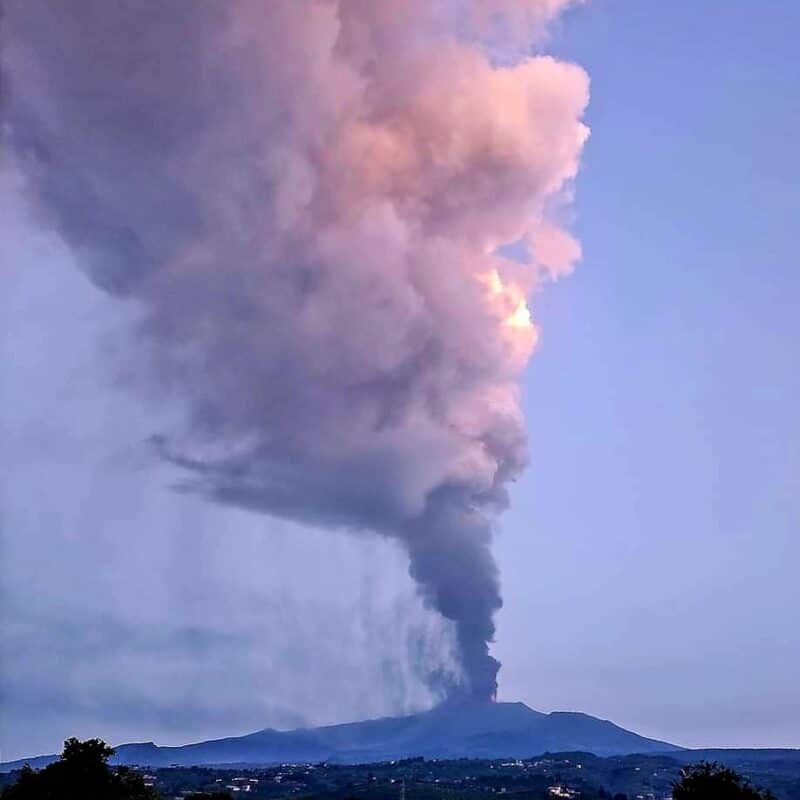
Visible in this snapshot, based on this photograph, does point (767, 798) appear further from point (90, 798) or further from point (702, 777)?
point (90, 798)

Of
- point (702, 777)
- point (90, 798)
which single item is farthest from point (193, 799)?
point (702, 777)

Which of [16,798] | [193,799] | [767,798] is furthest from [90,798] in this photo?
[767,798]

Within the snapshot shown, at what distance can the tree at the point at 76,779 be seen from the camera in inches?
3378

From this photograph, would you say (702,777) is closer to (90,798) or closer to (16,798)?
(90,798)

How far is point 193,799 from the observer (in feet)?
349

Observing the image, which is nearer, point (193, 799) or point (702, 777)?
point (702, 777)

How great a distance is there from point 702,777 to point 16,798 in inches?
2368

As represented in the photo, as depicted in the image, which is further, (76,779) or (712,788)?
(76,779)

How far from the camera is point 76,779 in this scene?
87438 millimetres

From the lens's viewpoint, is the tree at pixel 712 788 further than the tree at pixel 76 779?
No

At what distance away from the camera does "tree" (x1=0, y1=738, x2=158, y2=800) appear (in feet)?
282

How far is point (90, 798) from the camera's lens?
85938 millimetres

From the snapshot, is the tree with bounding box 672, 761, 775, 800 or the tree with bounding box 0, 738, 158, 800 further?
the tree with bounding box 0, 738, 158, 800

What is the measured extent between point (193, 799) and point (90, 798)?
22.6 m
